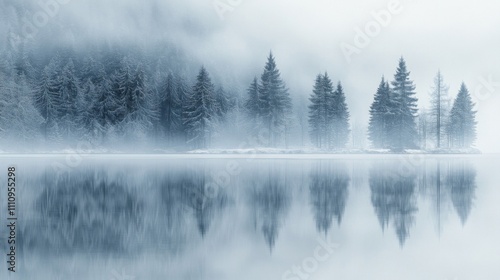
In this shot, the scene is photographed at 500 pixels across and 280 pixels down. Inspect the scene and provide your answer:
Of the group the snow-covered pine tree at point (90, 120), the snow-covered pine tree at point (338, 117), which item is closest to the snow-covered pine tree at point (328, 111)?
the snow-covered pine tree at point (338, 117)

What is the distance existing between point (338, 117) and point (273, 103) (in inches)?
554

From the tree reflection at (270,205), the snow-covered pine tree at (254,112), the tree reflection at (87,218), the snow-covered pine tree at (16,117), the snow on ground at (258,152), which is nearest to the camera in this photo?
the tree reflection at (87,218)

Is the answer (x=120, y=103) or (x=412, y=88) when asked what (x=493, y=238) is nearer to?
(x=412, y=88)

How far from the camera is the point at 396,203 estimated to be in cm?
2045

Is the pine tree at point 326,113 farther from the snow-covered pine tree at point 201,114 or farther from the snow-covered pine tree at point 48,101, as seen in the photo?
the snow-covered pine tree at point 48,101

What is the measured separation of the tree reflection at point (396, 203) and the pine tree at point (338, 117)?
220ft

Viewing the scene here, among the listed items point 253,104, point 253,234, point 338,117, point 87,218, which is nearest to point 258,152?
point 253,104

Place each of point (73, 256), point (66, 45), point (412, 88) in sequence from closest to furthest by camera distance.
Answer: point (73, 256), point (412, 88), point (66, 45)

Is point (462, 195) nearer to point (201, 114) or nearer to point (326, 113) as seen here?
point (201, 114)

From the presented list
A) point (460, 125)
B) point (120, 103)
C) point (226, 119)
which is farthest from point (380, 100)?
point (120, 103)

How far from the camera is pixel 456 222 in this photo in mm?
16312

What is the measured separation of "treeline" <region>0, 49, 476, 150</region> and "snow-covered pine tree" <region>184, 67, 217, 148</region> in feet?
0.54

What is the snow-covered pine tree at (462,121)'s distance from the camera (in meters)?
105

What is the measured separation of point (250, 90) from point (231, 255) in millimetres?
82848
